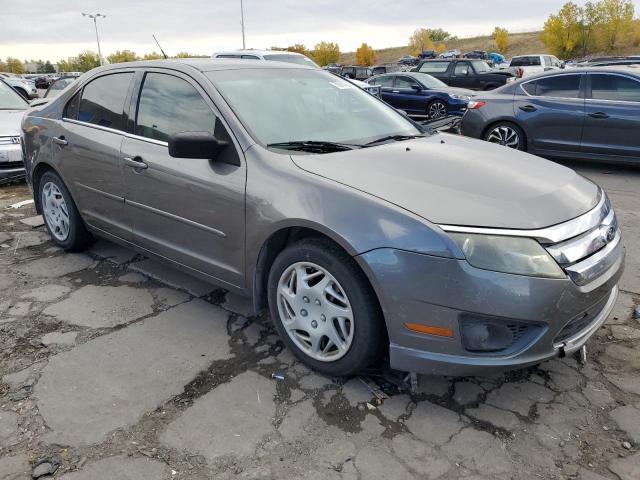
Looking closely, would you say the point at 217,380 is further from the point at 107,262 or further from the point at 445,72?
the point at 445,72

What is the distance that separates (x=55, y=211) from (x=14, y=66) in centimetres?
11913

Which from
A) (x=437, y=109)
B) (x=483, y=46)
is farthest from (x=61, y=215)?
(x=483, y=46)

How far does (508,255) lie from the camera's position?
224 cm

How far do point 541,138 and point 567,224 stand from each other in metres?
6.00

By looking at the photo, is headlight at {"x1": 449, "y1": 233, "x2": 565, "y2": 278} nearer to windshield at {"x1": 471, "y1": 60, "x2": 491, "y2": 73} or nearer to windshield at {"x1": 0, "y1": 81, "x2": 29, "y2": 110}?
windshield at {"x1": 0, "y1": 81, "x2": 29, "y2": 110}

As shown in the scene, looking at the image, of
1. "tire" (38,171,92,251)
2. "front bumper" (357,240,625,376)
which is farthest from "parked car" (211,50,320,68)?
"front bumper" (357,240,625,376)

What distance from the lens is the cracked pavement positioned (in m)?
2.20

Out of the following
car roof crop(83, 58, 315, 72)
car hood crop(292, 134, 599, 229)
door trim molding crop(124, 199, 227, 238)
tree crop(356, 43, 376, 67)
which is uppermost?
tree crop(356, 43, 376, 67)

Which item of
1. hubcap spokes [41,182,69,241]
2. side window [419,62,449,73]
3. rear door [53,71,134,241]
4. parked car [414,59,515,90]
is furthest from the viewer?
side window [419,62,449,73]

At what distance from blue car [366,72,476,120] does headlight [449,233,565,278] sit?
36.5ft

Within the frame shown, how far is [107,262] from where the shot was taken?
4469 mm

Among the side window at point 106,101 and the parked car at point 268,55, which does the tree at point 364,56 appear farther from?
the side window at point 106,101

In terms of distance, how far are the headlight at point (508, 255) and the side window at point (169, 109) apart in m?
1.67

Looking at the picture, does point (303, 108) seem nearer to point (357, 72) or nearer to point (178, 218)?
point (178, 218)
